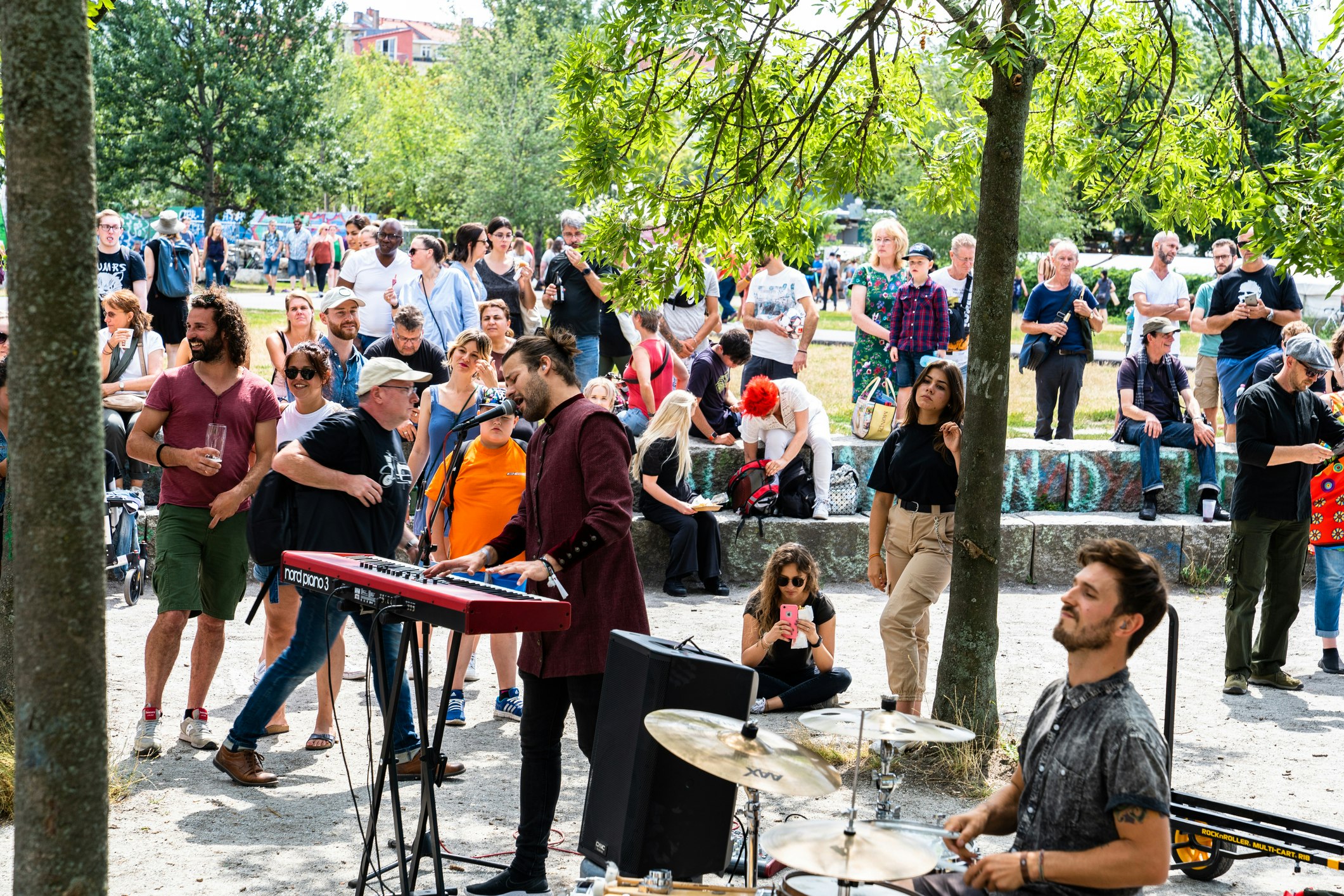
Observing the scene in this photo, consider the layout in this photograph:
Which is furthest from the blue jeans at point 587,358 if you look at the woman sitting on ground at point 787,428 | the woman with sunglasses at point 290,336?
the woman with sunglasses at point 290,336

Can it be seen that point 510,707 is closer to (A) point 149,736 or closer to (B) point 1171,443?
(A) point 149,736

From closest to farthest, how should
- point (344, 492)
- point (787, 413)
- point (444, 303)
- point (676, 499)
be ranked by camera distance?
point (344, 492) < point (676, 499) < point (787, 413) < point (444, 303)

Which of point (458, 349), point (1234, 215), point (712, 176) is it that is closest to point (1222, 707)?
point (1234, 215)

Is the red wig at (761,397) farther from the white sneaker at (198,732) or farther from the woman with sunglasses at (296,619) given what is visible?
the white sneaker at (198,732)

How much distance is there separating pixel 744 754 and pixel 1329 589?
5931 millimetres

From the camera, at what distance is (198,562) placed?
6387 millimetres

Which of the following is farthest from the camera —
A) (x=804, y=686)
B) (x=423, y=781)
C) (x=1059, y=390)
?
(x=1059, y=390)

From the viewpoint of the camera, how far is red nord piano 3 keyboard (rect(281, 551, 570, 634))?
4.21 m

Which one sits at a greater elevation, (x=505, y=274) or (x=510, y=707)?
(x=505, y=274)

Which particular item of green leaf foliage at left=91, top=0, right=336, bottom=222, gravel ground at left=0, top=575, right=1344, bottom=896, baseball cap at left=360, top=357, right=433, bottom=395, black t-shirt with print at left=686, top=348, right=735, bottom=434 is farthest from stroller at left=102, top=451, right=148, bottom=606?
green leaf foliage at left=91, top=0, right=336, bottom=222

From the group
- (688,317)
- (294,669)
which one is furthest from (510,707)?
(688,317)

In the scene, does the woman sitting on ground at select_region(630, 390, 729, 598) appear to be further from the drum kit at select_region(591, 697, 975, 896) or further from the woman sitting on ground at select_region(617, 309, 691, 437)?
the drum kit at select_region(591, 697, 975, 896)

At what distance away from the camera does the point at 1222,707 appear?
7.60 meters

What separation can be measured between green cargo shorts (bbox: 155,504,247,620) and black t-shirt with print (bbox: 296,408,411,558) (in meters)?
0.53
